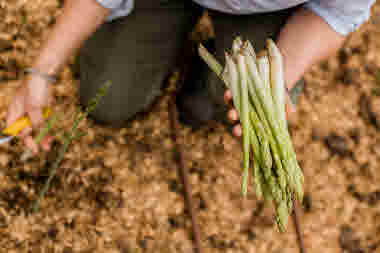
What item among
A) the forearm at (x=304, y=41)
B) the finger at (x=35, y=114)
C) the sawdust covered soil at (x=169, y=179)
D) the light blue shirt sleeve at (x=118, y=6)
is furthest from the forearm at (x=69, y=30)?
the forearm at (x=304, y=41)

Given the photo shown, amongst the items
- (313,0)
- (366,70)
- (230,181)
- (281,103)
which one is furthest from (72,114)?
(366,70)

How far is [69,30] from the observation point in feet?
3.77

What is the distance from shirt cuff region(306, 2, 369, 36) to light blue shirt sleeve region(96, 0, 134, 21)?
0.70 metres

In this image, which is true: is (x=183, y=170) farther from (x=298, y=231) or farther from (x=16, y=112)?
(x=16, y=112)

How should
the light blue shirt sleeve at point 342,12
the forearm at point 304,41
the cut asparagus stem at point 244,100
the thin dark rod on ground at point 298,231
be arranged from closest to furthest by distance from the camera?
the cut asparagus stem at point 244,100
the light blue shirt sleeve at point 342,12
the forearm at point 304,41
the thin dark rod on ground at point 298,231

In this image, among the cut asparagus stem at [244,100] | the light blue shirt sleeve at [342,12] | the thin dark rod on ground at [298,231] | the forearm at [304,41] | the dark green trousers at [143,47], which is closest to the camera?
the cut asparagus stem at [244,100]

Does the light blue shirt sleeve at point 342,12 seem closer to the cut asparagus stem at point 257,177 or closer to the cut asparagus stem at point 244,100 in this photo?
the cut asparagus stem at point 244,100

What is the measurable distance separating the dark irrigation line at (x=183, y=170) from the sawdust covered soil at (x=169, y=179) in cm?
4

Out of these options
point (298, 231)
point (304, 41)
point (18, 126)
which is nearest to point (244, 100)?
point (304, 41)

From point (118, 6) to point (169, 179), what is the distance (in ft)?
2.77

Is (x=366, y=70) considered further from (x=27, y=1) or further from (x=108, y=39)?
(x=27, y=1)

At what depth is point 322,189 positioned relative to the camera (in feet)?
5.99

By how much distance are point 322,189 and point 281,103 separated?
99 cm

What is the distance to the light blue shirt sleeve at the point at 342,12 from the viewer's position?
1.11m
